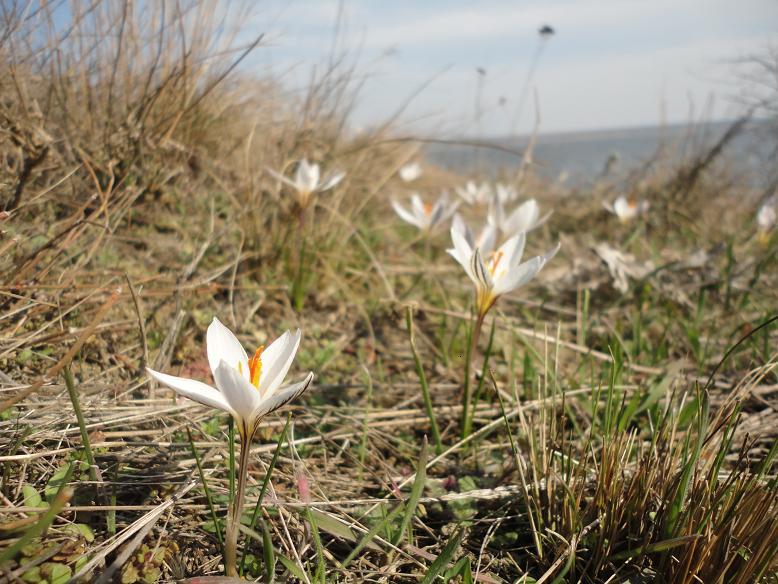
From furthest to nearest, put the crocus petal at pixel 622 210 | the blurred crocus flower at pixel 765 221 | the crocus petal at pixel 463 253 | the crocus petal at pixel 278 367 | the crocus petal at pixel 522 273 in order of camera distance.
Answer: the crocus petal at pixel 622 210 < the blurred crocus flower at pixel 765 221 < the crocus petal at pixel 463 253 < the crocus petal at pixel 522 273 < the crocus petal at pixel 278 367

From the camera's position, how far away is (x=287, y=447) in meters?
1.35

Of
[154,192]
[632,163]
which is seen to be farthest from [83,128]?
[632,163]

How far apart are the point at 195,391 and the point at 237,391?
0.07 m

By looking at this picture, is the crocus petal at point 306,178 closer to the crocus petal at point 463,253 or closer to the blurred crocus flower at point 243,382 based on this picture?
the crocus petal at point 463,253

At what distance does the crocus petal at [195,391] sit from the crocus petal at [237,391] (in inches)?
0.5

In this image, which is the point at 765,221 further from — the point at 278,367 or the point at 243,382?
the point at 243,382

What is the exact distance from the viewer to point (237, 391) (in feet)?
2.69

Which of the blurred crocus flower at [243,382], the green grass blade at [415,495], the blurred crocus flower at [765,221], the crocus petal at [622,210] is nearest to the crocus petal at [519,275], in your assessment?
the green grass blade at [415,495]

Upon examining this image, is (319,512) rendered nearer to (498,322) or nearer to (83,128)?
(498,322)

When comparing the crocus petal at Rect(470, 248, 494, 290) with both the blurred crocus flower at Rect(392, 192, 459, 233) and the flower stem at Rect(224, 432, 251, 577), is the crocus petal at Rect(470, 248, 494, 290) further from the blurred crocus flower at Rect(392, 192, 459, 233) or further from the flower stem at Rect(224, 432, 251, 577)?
the blurred crocus flower at Rect(392, 192, 459, 233)

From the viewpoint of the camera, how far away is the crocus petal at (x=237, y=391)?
79 centimetres

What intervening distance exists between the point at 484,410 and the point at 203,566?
95 centimetres

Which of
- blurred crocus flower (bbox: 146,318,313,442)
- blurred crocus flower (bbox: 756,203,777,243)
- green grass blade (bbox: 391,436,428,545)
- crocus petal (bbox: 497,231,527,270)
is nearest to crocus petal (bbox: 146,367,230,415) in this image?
blurred crocus flower (bbox: 146,318,313,442)

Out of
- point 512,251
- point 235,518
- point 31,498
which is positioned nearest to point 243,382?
point 235,518
